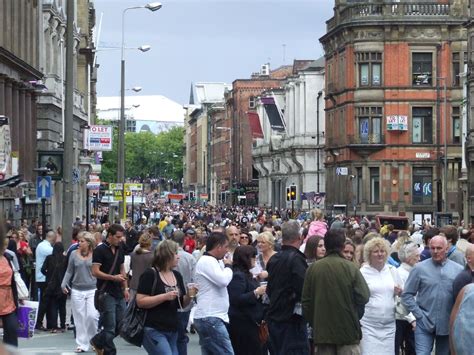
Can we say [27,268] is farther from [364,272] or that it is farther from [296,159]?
[296,159]

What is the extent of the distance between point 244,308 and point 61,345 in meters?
6.15

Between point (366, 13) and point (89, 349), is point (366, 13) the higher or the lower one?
the higher one

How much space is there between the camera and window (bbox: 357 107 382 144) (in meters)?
78.6

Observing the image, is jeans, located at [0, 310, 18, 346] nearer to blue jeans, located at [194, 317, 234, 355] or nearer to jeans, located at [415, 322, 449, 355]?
blue jeans, located at [194, 317, 234, 355]

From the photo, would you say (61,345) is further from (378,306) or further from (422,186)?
(422,186)

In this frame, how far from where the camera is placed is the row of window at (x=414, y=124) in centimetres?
7800

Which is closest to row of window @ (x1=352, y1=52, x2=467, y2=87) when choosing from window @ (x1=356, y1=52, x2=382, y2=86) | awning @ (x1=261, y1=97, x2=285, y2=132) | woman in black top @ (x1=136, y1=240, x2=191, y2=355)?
window @ (x1=356, y1=52, x2=382, y2=86)

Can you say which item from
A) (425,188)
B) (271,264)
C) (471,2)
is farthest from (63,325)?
(425,188)

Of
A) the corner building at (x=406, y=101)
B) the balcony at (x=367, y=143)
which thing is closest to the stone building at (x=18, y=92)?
the balcony at (x=367, y=143)

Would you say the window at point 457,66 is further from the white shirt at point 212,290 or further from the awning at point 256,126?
the white shirt at point 212,290

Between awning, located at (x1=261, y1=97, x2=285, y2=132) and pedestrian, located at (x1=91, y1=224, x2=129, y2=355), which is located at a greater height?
awning, located at (x1=261, y1=97, x2=285, y2=132)

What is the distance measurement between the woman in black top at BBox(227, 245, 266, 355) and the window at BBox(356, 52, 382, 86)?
6433cm

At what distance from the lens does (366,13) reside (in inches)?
3130

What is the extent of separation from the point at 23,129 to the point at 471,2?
24.0 m
